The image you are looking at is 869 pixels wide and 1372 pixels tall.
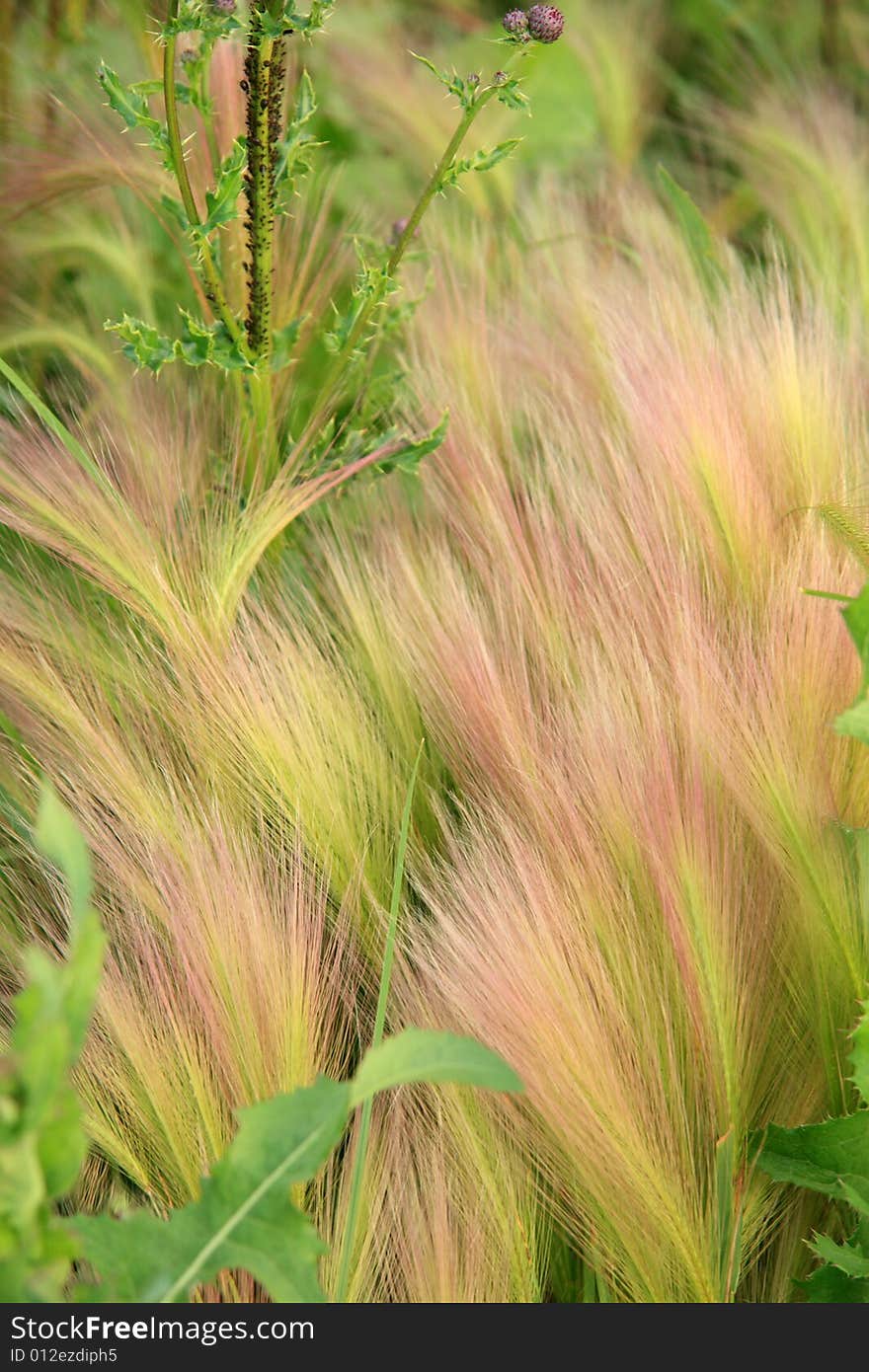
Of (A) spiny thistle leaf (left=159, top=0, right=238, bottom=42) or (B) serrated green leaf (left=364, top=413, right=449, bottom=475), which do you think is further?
(B) serrated green leaf (left=364, top=413, right=449, bottom=475)

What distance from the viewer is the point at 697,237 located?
1.20 m

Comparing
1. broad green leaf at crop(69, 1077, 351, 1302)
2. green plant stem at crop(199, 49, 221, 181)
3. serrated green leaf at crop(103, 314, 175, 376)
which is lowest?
broad green leaf at crop(69, 1077, 351, 1302)

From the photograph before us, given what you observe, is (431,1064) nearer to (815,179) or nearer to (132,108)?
(132,108)

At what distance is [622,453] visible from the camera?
874 millimetres

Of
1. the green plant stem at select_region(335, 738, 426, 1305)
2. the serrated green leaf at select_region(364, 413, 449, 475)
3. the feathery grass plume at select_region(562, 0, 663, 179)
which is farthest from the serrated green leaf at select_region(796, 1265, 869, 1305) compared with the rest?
the feathery grass plume at select_region(562, 0, 663, 179)

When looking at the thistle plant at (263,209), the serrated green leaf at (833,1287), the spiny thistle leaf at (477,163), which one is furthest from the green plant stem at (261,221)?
the serrated green leaf at (833,1287)

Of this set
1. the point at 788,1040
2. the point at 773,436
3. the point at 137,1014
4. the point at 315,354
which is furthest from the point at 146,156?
the point at 788,1040

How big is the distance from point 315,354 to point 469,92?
32 cm

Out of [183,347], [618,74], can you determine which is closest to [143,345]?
[183,347]

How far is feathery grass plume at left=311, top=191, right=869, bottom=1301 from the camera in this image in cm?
60

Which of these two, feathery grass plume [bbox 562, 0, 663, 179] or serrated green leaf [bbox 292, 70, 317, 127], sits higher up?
feathery grass plume [bbox 562, 0, 663, 179]

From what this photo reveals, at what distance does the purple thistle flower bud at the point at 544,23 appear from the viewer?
0.74m

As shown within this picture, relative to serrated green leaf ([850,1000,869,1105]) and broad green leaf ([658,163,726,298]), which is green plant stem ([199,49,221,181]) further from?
serrated green leaf ([850,1000,869,1105])
